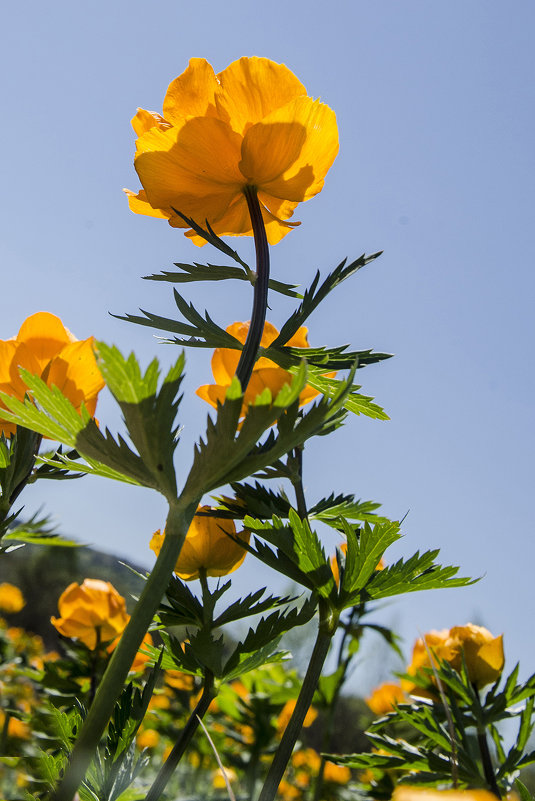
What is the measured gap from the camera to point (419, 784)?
92 cm

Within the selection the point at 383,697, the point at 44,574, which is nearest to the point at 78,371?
the point at 383,697

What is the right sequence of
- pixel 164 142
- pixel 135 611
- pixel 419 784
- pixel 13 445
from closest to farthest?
pixel 135 611 → pixel 164 142 → pixel 13 445 → pixel 419 784

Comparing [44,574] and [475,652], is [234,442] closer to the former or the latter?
[475,652]

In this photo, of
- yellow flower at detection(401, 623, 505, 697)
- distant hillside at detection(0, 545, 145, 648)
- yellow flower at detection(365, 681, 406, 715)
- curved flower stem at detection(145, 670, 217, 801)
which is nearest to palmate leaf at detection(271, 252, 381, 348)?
curved flower stem at detection(145, 670, 217, 801)

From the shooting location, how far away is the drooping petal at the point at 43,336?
808mm

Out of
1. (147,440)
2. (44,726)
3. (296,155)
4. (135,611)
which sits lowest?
(44,726)

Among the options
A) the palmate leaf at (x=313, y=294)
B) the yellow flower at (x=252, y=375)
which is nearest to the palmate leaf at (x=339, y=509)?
the yellow flower at (x=252, y=375)

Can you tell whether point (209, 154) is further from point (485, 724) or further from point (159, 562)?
point (485, 724)

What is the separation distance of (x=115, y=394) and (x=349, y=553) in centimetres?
33

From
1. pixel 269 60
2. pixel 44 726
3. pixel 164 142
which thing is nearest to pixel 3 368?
pixel 164 142

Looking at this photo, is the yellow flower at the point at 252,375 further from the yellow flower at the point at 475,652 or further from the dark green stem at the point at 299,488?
the yellow flower at the point at 475,652

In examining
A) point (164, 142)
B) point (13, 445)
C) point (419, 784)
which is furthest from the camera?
point (419, 784)

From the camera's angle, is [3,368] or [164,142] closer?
[164,142]

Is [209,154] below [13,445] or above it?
above
